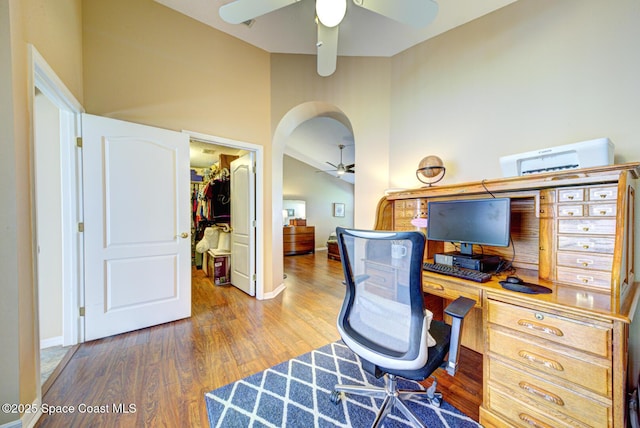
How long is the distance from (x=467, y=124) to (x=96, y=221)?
344 cm

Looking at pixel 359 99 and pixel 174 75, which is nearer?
pixel 174 75

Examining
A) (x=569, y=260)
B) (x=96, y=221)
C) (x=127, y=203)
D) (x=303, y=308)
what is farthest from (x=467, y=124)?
(x=96, y=221)

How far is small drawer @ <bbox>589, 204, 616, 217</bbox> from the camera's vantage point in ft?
3.96

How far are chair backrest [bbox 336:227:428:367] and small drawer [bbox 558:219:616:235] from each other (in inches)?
40.0

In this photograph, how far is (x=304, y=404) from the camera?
1423 mm

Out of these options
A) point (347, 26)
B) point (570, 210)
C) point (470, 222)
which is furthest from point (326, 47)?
point (570, 210)

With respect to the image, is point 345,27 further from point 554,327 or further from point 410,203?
point 554,327

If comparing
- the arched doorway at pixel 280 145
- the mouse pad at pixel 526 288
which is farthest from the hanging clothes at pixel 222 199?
the mouse pad at pixel 526 288

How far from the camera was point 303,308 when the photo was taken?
9.34ft

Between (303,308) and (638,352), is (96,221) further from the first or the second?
(638,352)

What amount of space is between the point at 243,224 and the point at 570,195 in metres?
3.27

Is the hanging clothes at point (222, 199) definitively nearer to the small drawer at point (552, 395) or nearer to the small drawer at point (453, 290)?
the small drawer at point (453, 290)

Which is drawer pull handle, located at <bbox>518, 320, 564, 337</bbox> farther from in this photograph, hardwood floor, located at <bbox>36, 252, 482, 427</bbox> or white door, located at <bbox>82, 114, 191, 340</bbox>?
white door, located at <bbox>82, 114, 191, 340</bbox>

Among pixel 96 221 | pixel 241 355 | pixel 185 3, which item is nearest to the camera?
pixel 241 355
